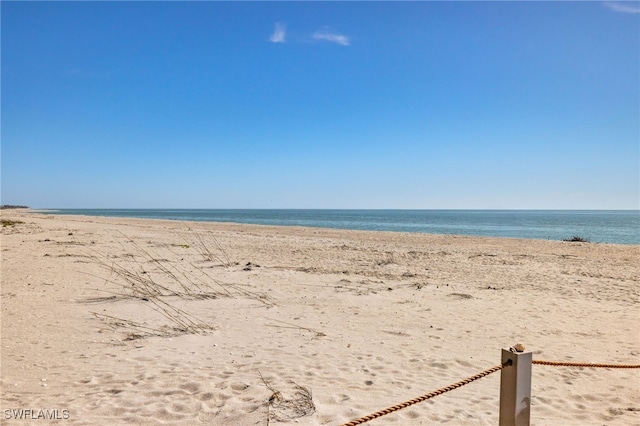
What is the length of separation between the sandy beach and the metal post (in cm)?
125

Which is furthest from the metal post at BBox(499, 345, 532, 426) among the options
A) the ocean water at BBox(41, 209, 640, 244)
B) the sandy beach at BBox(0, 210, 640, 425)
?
the ocean water at BBox(41, 209, 640, 244)

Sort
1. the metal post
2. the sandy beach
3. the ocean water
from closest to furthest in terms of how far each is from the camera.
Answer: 1. the metal post
2. the sandy beach
3. the ocean water

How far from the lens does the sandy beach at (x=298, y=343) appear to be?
378 cm

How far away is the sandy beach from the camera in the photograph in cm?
378

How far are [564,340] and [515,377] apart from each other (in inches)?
174

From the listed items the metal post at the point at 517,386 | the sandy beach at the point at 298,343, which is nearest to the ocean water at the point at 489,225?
the sandy beach at the point at 298,343

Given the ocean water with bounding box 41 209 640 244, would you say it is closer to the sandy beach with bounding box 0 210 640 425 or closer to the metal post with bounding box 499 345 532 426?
the sandy beach with bounding box 0 210 640 425

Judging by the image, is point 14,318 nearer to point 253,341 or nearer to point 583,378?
point 253,341

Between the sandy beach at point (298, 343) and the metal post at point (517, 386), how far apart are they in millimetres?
1252

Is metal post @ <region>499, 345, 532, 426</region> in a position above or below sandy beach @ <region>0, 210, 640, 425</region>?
above

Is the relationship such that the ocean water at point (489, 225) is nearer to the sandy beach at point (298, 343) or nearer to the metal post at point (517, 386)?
the sandy beach at point (298, 343)

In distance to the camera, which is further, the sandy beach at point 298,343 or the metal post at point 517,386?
the sandy beach at point 298,343

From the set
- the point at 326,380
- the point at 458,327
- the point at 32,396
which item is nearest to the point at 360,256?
the point at 458,327

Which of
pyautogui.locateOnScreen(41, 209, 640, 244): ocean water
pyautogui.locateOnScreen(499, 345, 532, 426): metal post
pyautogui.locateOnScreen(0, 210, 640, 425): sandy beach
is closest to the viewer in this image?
pyautogui.locateOnScreen(499, 345, 532, 426): metal post
